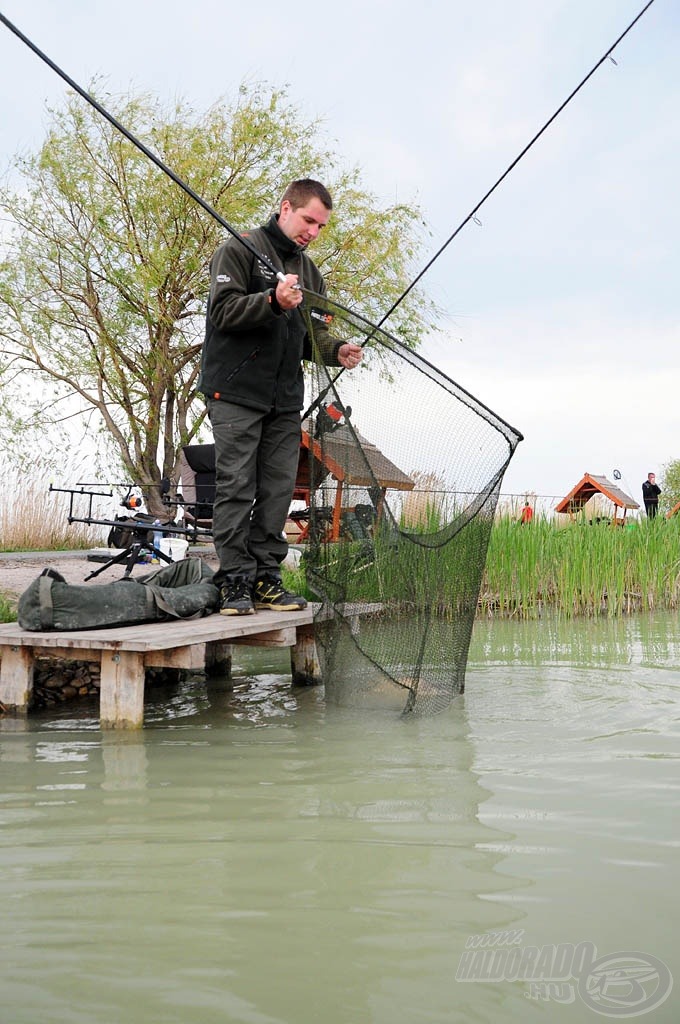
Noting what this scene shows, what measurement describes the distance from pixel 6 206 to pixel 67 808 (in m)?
17.0

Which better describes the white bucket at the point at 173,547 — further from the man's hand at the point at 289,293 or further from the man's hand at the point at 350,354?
the man's hand at the point at 289,293

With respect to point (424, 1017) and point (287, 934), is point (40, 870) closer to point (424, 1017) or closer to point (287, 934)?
point (287, 934)

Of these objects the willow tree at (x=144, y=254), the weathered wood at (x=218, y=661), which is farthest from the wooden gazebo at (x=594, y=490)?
the weathered wood at (x=218, y=661)

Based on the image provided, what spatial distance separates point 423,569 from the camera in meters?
3.79

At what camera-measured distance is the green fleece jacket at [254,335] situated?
4047 millimetres

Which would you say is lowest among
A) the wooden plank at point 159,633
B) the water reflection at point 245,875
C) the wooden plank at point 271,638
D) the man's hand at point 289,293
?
the water reflection at point 245,875

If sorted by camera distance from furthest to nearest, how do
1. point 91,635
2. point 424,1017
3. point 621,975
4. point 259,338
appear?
point 259,338
point 91,635
point 621,975
point 424,1017

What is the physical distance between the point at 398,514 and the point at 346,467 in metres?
0.28

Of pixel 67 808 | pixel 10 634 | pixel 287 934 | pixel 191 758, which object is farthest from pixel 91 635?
pixel 287 934

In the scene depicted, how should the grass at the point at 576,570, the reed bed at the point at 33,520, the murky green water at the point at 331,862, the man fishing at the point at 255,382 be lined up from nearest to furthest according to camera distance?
the murky green water at the point at 331,862 → the man fishing at the point at 255,382 → the grass at the point at 576,570 → the reed bed at the point at 33,520

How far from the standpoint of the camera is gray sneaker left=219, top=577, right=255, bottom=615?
14.0 feet

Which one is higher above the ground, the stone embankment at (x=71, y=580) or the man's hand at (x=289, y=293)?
the man's hand at (x=289, y=293)

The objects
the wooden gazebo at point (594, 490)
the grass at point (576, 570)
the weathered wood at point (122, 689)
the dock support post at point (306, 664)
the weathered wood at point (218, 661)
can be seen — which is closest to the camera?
the weathered wood at point (122, 689)

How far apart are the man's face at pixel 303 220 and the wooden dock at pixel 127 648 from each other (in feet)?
5.35
